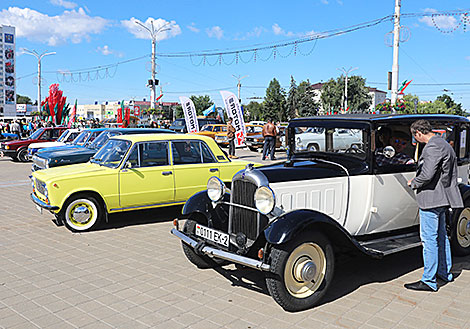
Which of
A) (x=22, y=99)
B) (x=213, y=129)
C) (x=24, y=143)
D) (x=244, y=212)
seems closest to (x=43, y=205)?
(x=244, y=212)

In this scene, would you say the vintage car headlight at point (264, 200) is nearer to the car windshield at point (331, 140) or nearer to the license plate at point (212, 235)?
the license plate at point (212, 235)

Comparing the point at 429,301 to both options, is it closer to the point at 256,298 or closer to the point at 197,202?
the point at 256,298

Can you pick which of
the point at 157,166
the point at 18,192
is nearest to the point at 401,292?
the point at 157,166

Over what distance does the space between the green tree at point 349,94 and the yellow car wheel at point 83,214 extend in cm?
7805

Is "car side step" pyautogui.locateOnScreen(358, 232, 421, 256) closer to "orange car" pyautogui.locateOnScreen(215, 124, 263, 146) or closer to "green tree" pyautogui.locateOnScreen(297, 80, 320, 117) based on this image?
"orange car" pyautogui.locateOnScreen(215, 124, 263, 146)

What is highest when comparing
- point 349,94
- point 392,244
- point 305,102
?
point 349,94

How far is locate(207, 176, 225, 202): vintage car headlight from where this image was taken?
197 inches

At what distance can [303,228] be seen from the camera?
160 inches

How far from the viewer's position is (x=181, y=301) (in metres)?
4.38

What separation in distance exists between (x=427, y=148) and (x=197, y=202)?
272cm

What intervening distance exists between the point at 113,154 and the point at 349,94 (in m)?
81.4

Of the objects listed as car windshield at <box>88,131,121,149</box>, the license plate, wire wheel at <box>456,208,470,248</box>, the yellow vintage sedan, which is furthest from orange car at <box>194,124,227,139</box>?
the license plate

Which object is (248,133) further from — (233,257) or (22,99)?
(22,99)

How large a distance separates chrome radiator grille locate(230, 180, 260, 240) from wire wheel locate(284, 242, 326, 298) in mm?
533
